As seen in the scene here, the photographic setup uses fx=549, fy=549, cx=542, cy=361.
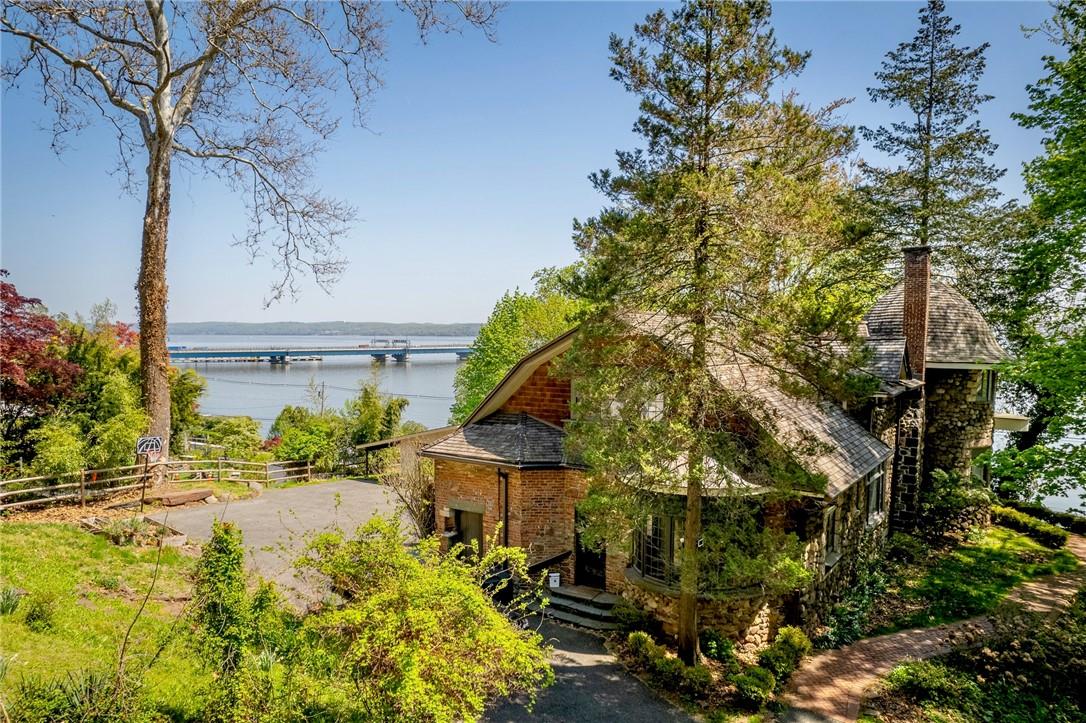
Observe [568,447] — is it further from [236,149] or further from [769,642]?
[236,149]

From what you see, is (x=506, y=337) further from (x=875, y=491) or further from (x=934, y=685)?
(x=934, y=685)

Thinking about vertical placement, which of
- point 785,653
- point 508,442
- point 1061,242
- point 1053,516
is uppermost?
point 1061,242

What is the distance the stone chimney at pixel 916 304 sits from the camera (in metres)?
17.1

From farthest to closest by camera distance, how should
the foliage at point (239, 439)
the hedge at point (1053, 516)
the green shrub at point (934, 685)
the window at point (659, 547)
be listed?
the foliage at point (239, 439), the hedge at point (1053, 516), the window at point (659, 547), the green shrub at point (934, 685)

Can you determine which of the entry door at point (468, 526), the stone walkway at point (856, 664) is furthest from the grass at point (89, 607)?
the stone walkway at point (856, 664)

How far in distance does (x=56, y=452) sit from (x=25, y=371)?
2977mm

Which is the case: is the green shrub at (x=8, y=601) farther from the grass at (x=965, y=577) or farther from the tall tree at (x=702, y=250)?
the grass at (x=965, y=577)

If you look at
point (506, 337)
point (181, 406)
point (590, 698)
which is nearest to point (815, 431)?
point (590, 698)

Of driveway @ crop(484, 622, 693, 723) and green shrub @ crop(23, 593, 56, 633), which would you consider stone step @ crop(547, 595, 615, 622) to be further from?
green shrub @ crop(23, 593, 56, 633)

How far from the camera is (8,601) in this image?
27.8 feet

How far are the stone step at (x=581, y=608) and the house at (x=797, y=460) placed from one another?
0.13ft

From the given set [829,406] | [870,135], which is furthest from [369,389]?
[870,135]

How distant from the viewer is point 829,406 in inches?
606

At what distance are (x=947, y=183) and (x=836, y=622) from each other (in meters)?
21.7
